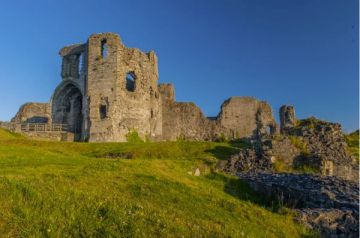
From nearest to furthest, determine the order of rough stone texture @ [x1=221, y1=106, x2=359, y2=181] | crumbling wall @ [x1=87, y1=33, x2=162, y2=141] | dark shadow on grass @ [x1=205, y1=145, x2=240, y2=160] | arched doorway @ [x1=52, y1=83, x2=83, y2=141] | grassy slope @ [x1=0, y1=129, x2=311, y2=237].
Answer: grassy slope @ [x1=0, y1=129, x2=311, y2=237] < rough stone texture @ [x1=221, y1=106, x2=359, y2=181] < dark shadow on grass @ [x1=205, y1=145, x2=240, y2=160] < crumbling wall @ [x1=87, y1=33, x2=162, y2=141] < arched doorway @ [x1=52, y1=83, x2=83, y2=141]

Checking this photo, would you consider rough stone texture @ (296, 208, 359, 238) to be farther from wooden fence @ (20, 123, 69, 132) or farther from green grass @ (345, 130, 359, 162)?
wooden fence @ (20, 123, 69, 132)

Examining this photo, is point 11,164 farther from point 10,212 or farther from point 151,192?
point 10,212

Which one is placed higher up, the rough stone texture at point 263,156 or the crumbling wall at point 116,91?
the crumbling wall at point 116,91

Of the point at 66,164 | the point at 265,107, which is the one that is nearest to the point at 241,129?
the point at 265,107

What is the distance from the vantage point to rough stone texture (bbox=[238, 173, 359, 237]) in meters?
10.3

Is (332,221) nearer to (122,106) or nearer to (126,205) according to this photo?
(126,205)

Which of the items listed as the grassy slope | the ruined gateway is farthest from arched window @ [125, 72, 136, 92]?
the grassy slope

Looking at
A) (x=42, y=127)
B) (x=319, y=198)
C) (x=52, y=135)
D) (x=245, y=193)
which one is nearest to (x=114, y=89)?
(x=52, y=135)

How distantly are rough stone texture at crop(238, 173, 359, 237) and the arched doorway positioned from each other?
33.3 metres

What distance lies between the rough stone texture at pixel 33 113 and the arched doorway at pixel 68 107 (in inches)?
113

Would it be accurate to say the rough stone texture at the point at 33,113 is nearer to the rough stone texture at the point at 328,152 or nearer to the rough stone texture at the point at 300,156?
the rough stone texture at the point at 328,152

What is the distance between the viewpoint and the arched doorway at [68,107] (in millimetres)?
45938

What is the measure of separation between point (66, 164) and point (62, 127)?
29.9 metres

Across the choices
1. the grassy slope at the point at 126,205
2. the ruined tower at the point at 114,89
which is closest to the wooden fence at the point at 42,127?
the ruined tower at the point at 114,89
